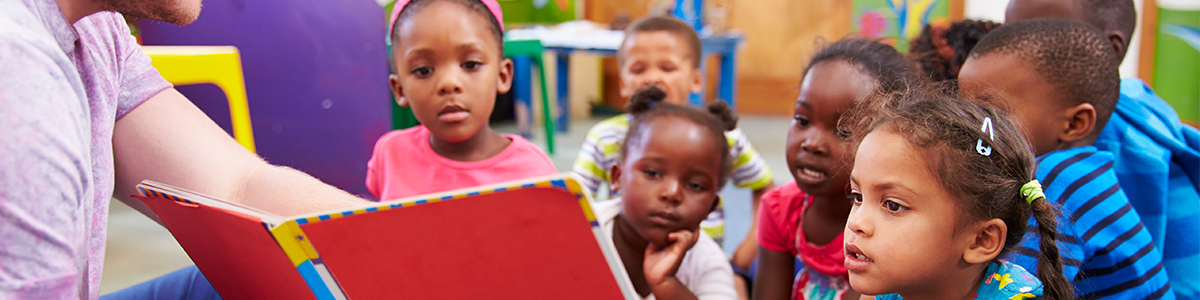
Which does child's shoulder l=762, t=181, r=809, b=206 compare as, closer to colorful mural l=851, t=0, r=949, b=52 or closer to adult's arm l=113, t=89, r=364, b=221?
adult's arm l=113, t=89, r=364, b=221

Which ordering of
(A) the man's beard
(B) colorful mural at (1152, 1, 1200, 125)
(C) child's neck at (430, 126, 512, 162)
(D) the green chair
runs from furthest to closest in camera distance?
(B) colorful mural at (1152, 1, 1200, 125), (D) the green chair, (C) child's neck at (430, 126, 512, 162), (A) the man's beard

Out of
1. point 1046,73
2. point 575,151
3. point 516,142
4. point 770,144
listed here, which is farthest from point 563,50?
point 1046,73

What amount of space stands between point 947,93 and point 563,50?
3.01 m

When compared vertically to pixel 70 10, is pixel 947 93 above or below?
below

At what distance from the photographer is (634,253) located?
125 cm

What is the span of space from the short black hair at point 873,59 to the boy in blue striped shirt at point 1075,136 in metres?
0.10

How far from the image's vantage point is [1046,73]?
104 cm

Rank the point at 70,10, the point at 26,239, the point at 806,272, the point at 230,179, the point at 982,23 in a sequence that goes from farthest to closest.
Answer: the point at 982,23
the point at 806,272
the point at 230,179
the point at 70,10
the point at 26,239

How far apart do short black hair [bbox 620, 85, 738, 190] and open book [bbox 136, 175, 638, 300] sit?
76 cm

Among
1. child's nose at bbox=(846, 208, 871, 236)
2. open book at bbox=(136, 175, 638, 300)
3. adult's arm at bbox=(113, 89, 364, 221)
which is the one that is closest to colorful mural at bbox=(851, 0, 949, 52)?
child's nose at bbox=(846, 208, 871, 236)

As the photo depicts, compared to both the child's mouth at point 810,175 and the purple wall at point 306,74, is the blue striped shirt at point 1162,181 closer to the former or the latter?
the child's mouth at point 810,175

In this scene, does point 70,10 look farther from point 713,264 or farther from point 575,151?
point 575,151

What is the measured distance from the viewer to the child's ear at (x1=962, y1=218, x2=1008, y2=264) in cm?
79

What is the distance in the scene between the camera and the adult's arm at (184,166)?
2.68 feet
